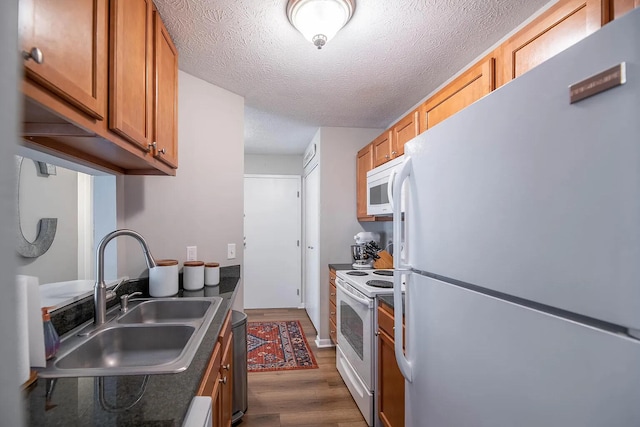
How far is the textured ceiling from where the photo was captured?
139 cm

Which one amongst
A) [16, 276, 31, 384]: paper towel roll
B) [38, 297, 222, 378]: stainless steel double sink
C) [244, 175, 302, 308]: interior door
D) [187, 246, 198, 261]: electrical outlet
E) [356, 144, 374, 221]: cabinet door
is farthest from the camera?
[244, 175, 302, 308]: interior door

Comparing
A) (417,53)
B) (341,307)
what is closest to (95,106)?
(417,53)

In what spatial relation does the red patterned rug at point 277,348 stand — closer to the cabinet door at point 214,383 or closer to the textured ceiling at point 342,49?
the cabinet door at point 214,383

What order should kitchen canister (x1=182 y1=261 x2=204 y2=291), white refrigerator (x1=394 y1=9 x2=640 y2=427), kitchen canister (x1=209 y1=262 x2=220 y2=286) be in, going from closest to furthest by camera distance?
white refrigerator (x1=394 y1=9 x2=640 y2=427)
kitchen canister (x1=182 y1=261 x2=204 y2=291)
kitchen canister (x1=209 y1=262 x2=220 y2=286)

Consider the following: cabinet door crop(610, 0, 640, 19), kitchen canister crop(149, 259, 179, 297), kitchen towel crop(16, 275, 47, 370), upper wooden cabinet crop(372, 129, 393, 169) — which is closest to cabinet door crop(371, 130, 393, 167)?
upper wooden cabinet crop(372, 129, 393, 169)

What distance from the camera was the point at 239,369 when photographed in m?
1.91

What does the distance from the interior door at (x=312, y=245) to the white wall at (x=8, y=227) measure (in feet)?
10.00

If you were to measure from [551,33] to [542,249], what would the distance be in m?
0.91

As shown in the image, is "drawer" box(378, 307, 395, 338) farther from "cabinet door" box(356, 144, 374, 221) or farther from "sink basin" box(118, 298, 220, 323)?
"cabinet door" box(356, 144, 374, 221)

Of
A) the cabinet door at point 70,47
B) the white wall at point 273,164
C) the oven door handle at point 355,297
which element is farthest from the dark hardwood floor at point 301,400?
the white wall at point 273,164

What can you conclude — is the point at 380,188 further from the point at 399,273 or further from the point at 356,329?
the point at 399,273

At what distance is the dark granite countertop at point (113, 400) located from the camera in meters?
0.63

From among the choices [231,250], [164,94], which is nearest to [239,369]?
[231,250]

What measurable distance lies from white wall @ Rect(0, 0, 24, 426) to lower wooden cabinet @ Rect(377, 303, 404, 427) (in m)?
1.60
